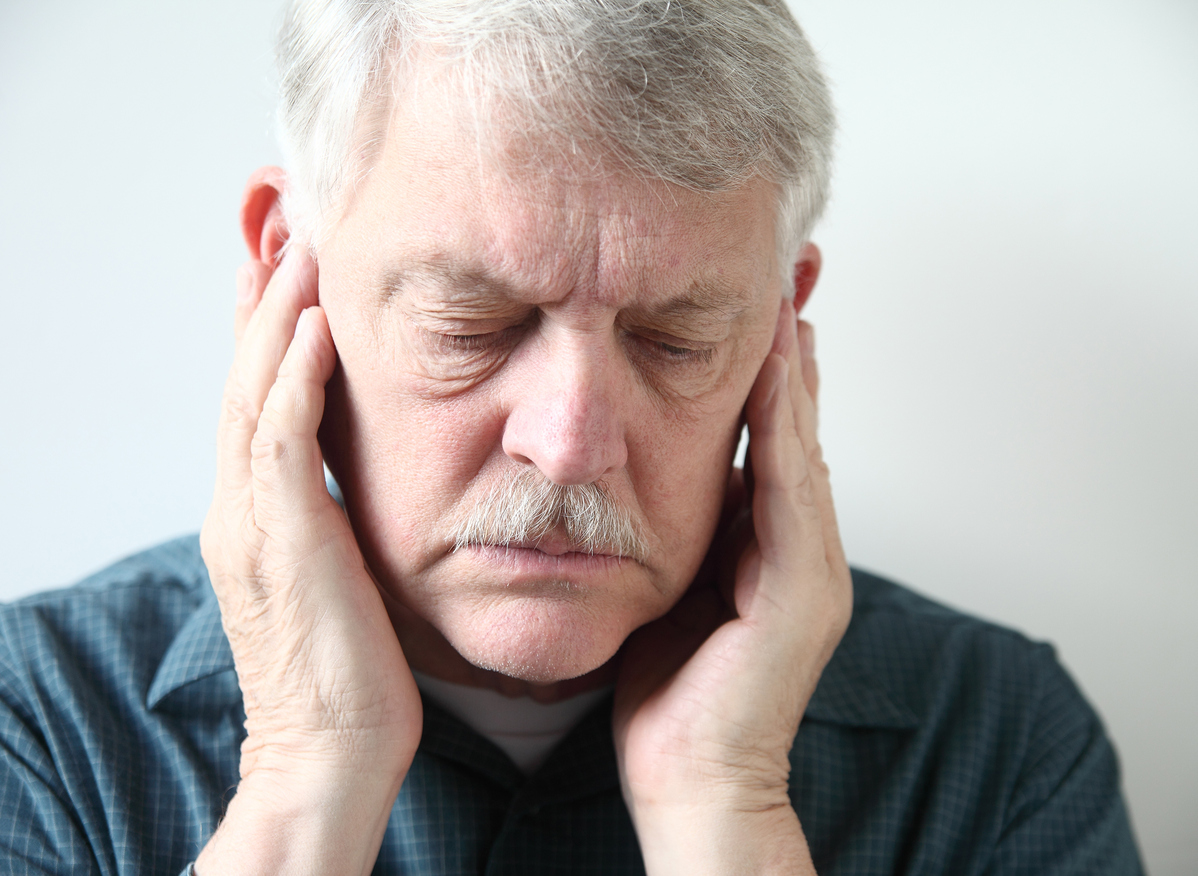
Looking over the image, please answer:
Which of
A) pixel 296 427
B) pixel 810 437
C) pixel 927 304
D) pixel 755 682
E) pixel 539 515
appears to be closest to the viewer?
pixel 539 515

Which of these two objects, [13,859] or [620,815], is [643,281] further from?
[13,859]

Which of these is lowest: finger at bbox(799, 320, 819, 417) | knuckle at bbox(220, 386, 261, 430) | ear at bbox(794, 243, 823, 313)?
knuckle at bbox(220, 386, 261, 430)

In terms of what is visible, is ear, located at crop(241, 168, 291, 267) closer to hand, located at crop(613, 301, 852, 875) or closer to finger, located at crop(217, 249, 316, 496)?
finger, located at crop(217, 249, 316, 496)

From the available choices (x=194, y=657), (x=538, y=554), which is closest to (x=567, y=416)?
(x=538, y=554)

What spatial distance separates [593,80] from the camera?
1113mm

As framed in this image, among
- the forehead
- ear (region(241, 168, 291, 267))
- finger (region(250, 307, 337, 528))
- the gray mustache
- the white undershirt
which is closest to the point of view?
the forehead

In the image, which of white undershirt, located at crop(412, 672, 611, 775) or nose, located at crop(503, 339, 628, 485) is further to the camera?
white undershirt, located at crop(412, 672, 611, 775)

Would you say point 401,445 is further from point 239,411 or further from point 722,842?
point 722,842

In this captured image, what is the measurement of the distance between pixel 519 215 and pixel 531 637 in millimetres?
617

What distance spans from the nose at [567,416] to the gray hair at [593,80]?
0.28 meters

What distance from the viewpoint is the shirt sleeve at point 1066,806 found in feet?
5.14

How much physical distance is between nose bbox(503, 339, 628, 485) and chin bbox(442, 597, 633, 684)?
22cm

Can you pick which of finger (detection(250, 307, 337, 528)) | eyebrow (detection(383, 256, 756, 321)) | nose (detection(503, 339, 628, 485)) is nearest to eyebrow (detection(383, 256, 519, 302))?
eyebrow (detection(383, 256, 756, 321))

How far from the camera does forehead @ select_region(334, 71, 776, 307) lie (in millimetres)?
1105
